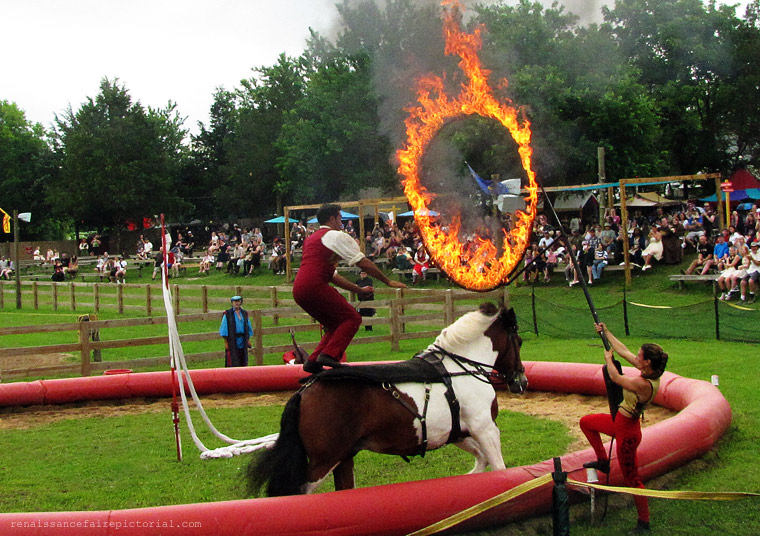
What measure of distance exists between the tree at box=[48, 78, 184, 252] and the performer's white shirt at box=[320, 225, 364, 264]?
141 ft

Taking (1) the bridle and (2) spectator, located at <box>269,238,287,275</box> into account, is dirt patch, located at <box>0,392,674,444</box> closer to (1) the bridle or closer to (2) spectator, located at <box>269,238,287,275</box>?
(1) the bridle

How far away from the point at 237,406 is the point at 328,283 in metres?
6.40

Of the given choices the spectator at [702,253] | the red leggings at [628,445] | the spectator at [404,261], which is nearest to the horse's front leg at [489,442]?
the red leggings at [628,445]

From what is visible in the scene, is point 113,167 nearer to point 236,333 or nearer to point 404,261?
point 404,261

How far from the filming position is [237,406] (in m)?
13.1

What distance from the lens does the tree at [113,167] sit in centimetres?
4825

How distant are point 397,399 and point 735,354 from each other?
32.1ft

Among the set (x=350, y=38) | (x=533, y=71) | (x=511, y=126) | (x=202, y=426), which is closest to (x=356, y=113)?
(x=350, y=38)

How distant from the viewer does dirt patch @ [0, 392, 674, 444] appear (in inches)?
454

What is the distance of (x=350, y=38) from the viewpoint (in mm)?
28031

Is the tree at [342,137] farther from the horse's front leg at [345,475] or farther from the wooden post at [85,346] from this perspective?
the horse's front leg at [345,475]

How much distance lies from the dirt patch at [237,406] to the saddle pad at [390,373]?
4.02 m

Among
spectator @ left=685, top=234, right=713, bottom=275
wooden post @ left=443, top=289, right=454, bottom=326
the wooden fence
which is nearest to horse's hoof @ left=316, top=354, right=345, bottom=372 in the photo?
the wooden fence

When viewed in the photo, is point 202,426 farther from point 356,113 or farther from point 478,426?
point 356,113
